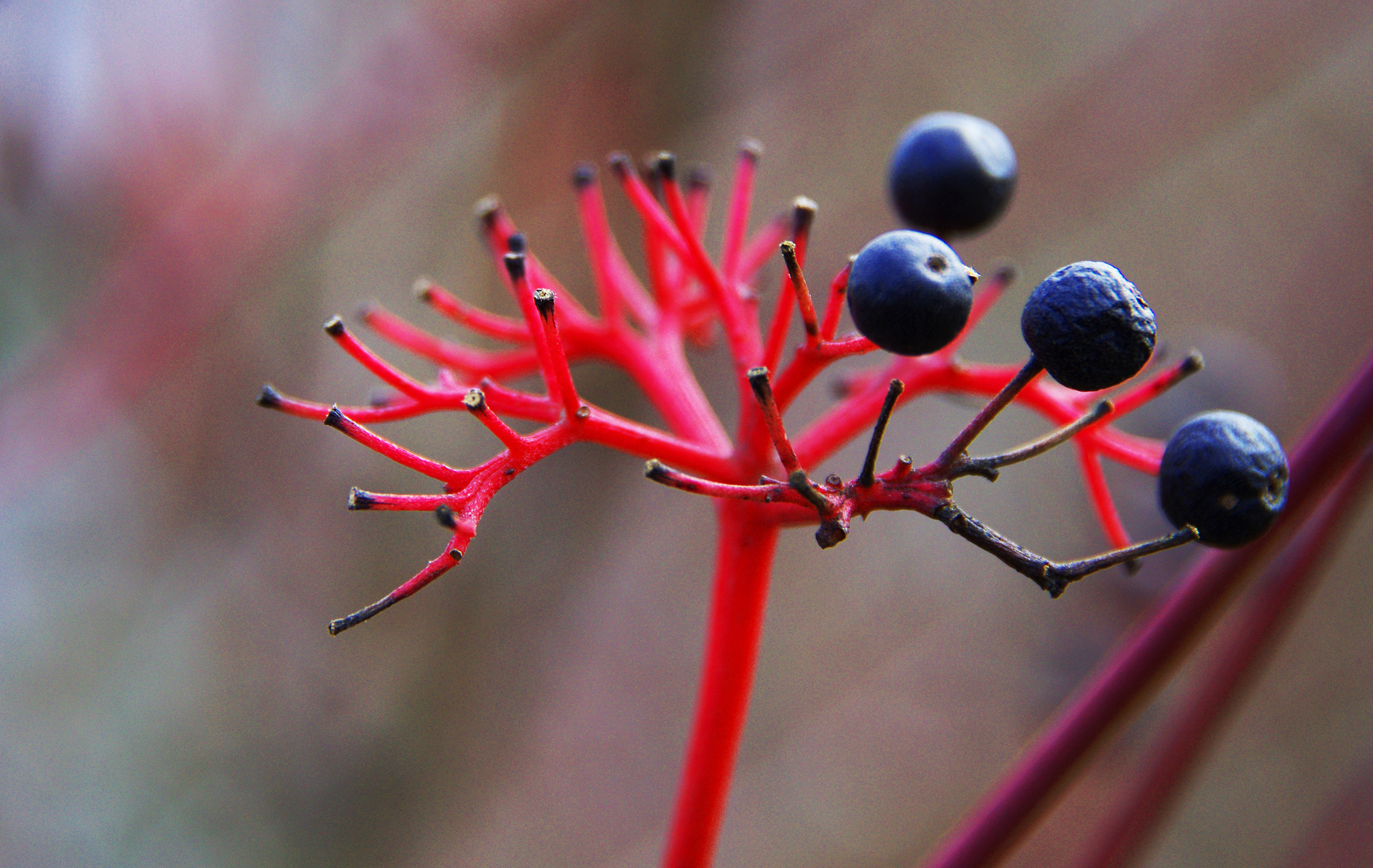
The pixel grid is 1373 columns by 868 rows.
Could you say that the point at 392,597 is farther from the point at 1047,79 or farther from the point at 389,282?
the point at 1047,79

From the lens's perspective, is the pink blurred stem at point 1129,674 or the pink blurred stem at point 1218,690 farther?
the pink blurred stem at point 1218,690

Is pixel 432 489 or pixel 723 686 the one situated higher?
pixel 723 686

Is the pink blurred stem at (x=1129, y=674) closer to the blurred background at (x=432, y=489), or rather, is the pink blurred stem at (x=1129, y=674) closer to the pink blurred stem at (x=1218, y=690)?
Answer: the pink blurred stem at (x=1218, y=690)

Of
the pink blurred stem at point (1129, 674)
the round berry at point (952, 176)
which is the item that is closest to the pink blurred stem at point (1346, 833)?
the pink blurred stem at point (1129, 674)

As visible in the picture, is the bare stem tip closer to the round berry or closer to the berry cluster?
the berry cluster

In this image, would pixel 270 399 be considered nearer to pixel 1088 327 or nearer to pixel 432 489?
pixel 1088 327

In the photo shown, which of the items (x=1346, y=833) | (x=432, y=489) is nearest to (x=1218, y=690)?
(x=1346, y=833)

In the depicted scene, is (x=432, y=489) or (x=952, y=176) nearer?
(x=952, y=176)
